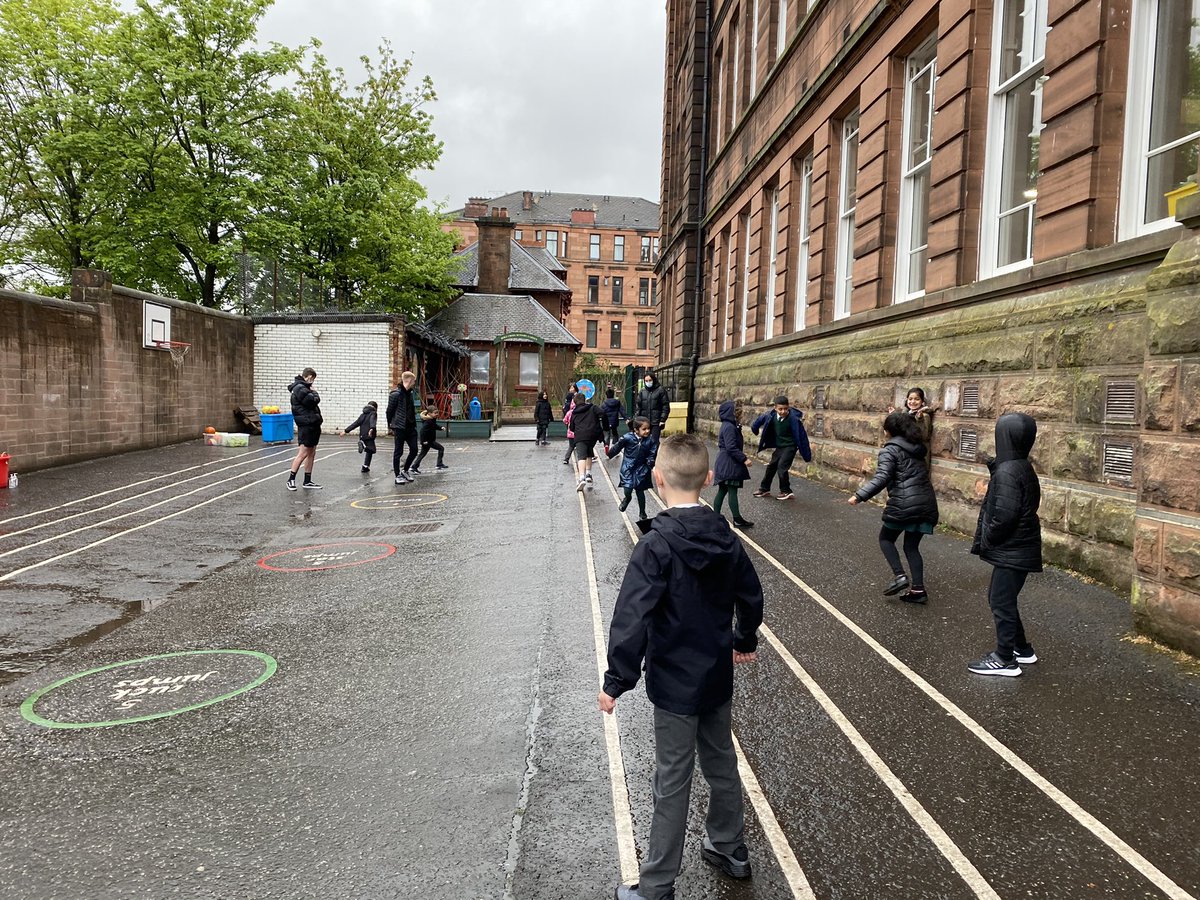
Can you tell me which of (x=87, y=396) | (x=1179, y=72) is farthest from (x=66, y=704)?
(x=87, y=396)

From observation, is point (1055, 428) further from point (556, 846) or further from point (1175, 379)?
point (556, 846)

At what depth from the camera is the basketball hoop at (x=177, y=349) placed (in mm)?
19875

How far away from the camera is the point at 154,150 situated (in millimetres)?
28078

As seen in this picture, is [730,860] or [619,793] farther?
[619,793]

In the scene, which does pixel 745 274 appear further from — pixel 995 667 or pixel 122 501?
pixel 995 667

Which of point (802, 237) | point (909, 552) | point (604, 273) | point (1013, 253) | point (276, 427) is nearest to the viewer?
point (909, 552)

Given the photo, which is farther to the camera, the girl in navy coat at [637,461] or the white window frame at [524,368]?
the white window frame at [524,368]

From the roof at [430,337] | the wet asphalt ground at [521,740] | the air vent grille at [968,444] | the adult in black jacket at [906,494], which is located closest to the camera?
the wet asphalt ground at [521,740]

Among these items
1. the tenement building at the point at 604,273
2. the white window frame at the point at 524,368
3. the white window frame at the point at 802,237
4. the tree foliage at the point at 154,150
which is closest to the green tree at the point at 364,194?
the tree foliage at the point at 154,150

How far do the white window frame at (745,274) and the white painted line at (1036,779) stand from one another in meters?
15.8

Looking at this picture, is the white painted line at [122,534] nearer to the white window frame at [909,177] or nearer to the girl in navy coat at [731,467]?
the girl in navy coat at [731,467]

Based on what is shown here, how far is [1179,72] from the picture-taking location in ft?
22.8

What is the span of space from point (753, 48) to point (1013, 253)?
581 inches

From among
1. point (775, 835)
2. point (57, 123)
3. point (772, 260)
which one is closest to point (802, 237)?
point (772, 260)
